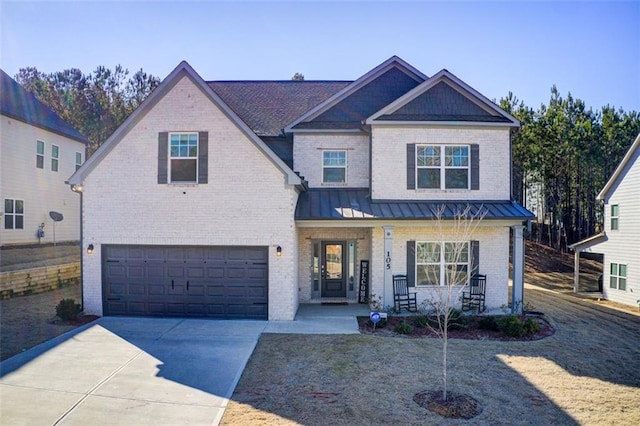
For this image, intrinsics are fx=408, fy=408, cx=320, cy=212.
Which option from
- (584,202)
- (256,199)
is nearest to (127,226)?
(256,199)

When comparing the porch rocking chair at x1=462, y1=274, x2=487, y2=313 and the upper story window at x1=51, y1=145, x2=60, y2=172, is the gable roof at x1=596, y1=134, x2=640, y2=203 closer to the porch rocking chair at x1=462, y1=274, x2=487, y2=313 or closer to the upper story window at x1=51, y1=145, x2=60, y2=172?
the porch rocking chair at x1=462, y1=274, x2=487, y2=313

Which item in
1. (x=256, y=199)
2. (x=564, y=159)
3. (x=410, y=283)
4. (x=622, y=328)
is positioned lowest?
(x=622, y=328)

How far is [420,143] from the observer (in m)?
13.8

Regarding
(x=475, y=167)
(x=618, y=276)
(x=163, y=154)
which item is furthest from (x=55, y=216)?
(x=618, y=276)

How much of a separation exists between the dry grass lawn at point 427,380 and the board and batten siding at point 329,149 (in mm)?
6190

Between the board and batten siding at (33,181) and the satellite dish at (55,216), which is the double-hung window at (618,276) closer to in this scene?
the satellite dish at (55,216)

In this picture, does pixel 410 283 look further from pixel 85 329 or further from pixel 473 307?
pixel 85 329

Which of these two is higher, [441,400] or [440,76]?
[440,76]

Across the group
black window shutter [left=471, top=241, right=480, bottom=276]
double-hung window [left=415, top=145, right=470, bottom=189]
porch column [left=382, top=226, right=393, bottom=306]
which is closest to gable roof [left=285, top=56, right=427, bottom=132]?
double-hung window [left=415, top=145, right=470, bottom=189]

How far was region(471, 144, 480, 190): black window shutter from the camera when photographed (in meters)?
13.9

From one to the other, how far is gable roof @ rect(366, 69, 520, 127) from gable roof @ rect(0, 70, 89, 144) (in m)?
17.6

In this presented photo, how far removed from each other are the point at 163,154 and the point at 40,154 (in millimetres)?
13839

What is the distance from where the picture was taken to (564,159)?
29.8 m

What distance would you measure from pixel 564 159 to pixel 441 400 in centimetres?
2875
